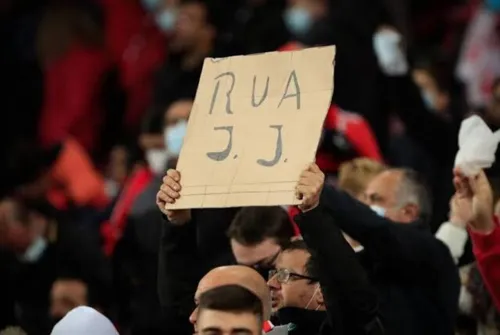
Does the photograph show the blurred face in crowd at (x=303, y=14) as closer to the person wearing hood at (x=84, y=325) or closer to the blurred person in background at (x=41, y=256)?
the blurred person in background at (x=41, y=256)

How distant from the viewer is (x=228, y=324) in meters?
4.81

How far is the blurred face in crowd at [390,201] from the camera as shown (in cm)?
633

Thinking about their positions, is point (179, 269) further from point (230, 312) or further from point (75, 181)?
point (75, 181)

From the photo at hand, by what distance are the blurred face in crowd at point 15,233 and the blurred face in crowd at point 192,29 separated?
1.49 metres

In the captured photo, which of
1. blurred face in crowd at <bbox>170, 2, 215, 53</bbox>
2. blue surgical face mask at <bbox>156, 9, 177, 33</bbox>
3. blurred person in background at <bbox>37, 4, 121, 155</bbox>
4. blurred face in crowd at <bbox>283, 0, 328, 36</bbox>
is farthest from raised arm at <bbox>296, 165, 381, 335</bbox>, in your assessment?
blurred person in background at <bbox>37, 4, 121, 155</bbox>

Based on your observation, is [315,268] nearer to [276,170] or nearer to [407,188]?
[276,170]

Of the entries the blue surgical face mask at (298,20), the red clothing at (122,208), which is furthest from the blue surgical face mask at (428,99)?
the red clothing at (122,208)

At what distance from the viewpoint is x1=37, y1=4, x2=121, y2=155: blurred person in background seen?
10.6 m

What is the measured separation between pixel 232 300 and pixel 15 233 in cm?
324

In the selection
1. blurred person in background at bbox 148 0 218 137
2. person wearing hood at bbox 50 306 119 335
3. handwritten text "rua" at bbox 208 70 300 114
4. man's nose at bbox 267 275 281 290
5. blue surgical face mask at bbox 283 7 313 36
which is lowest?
person wearing hood at bbox 50 306 119 335

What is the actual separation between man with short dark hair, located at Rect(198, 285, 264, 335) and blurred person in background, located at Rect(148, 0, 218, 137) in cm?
380

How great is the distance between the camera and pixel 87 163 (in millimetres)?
9516

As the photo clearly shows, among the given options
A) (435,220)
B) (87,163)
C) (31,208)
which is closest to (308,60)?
(435,220)

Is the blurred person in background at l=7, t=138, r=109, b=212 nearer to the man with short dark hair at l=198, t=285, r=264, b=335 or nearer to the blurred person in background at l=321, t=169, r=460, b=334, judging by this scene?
the blurred person in background at l=321, t=169, r=460, b=334
